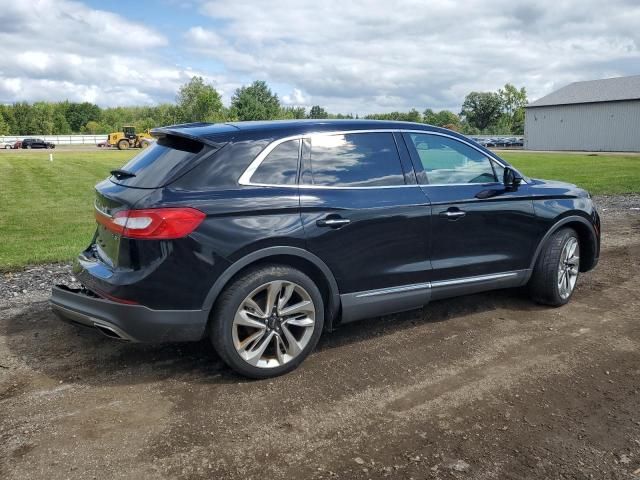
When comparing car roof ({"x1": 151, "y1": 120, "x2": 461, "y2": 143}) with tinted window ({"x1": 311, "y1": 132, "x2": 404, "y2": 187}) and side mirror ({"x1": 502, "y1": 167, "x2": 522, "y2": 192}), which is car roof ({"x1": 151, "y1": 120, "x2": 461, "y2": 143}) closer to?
tinted window ({"x1": 311, "y1": 132, "x2": 404, "y2": 187})

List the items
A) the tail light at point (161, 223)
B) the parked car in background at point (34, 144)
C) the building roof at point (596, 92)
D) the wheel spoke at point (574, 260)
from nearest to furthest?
the tail light at point (161, 223) → the wheel spoke at point (574, 260) → the building roof at point (596, 92) → the parked car in background at point (34, 144)

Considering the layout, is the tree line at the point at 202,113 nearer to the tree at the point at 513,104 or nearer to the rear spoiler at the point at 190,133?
the tree at the point at 513,104

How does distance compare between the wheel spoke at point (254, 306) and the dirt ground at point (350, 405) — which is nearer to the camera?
the dirt ground at point (350, 405)

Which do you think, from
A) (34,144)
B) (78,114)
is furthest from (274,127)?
(78,114)

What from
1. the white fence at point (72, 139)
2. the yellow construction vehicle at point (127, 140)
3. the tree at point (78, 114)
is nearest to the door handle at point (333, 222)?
the yellow construction vehicle at point (127, 140)

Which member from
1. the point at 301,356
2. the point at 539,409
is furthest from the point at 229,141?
the point at 539,409

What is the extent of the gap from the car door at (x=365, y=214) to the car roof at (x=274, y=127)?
0.08m

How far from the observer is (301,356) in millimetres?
4047

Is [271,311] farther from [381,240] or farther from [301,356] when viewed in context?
[381,240]

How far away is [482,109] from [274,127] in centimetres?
11752

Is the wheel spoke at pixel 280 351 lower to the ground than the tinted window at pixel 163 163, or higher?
lower

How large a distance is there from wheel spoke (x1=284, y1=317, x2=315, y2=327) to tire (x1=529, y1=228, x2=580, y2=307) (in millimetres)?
2521

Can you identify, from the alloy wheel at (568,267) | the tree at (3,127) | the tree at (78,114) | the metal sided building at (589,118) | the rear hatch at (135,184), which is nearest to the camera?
the rear hatch at (135,184)

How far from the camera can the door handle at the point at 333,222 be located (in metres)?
4.01
